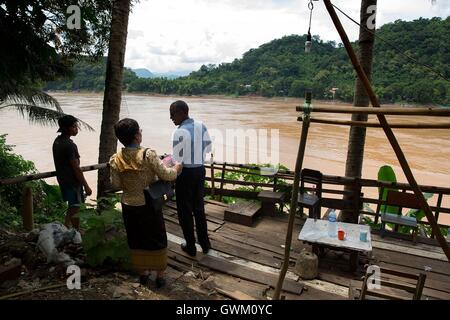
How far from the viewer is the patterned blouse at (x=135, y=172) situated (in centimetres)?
295

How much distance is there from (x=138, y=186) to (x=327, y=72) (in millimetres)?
68047

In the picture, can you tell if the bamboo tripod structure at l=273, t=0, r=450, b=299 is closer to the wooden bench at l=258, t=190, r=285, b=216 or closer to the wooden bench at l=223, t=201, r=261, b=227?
the wooden bench at l=223, t=201, r=261, b=227

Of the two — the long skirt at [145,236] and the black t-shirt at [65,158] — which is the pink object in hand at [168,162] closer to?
the long skirt at [145,236]

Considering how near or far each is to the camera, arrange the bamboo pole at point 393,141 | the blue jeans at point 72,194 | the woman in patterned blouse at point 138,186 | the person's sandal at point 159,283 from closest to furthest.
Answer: the bamboo pole at point 393,141, the woman in patterned blouse at point 138,186, the person's sandal at point 159,283, the blue jeans at point 72,194

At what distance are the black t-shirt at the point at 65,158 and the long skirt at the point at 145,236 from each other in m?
1.33

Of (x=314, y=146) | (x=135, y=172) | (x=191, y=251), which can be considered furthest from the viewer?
(x=314, y=146)

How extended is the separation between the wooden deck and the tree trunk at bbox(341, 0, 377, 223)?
75cm

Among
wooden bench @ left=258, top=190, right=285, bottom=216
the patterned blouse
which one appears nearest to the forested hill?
wooden bench @ left=258, top=190, right=285, bottom=216

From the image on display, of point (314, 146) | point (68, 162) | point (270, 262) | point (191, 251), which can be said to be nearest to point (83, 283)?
point (191, 251)

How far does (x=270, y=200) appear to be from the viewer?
579 cm

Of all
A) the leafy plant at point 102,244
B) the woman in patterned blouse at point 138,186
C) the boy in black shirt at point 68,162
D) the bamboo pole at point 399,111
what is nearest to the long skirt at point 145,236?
the woman in patterned blouse at point 138,186

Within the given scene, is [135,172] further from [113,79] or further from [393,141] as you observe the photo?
[113,79]

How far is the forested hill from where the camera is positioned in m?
44.6

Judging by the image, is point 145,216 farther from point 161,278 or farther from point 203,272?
point 203,272
